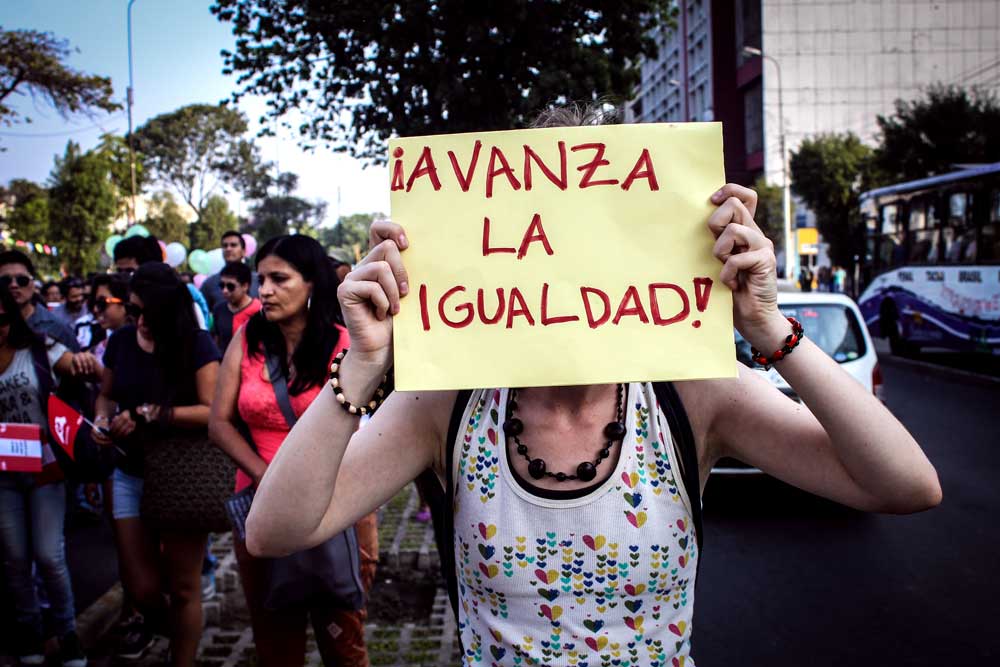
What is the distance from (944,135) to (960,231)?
1500cm

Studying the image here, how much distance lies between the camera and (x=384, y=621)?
4438 millimetres

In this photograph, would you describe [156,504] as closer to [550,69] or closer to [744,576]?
[744,576]

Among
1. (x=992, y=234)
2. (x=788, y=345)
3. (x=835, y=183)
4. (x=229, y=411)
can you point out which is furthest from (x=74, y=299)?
(x=835, y=183)

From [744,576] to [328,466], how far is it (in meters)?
4.23

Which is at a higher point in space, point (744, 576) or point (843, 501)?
point (843, 501)

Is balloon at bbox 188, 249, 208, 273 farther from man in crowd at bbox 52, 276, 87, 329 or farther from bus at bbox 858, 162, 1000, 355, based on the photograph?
bus at bbox 858, 162, 1000, 355

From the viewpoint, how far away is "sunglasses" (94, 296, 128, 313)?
5.84m

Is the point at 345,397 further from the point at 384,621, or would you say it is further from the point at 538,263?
the point at 384,621

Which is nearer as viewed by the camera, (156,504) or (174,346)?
(156,504)

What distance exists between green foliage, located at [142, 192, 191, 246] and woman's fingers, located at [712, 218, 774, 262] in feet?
161

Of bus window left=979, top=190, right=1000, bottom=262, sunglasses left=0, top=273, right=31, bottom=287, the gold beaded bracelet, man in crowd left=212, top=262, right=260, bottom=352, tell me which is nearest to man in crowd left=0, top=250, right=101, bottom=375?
sunglasses left=0, top=273, right=31, bottom=287

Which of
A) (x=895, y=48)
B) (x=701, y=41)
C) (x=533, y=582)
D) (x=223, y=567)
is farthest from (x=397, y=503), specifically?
(x=701, y=41)

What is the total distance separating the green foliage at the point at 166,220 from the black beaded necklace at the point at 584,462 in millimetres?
48802

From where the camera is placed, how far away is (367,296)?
1.42 m
